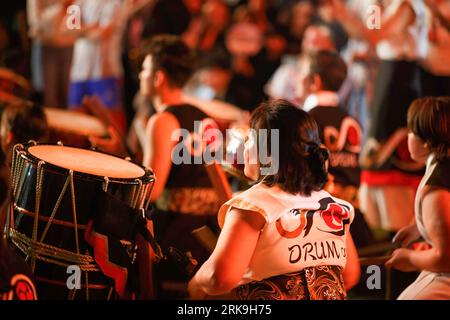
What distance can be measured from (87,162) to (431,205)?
4.52ft

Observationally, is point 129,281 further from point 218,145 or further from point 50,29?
point 50,29

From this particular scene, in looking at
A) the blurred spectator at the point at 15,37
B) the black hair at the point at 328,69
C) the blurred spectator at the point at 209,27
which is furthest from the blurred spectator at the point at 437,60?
the blurred spectator at the point at 15,37

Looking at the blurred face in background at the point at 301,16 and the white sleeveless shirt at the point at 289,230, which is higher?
the blurred face in background at the point at 301,16

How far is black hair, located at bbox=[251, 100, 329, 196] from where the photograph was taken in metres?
3.06

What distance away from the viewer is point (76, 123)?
17.7ft

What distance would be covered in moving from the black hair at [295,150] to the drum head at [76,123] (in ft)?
7.27

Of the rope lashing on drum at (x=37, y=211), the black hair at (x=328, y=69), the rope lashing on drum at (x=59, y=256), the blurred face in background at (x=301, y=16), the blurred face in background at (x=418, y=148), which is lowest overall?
the rope lashing on drum at (x=59, y=256)

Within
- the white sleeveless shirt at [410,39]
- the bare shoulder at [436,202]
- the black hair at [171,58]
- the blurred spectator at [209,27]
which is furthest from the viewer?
the blurred spectator at [209,27]

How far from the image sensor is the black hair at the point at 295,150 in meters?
3.06

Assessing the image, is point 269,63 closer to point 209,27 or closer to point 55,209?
point 209,27

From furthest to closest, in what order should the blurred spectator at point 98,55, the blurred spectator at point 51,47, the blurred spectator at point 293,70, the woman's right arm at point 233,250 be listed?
the blurred spectator at point 293,70 < the blurred spectator at point 98,55 < the blurred spectator at point 51,47 < the woman's right arm at point 233,250

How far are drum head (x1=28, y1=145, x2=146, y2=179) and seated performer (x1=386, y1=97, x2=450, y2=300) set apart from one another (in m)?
1.12

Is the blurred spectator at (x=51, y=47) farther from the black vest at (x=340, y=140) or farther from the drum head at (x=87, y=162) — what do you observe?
the drum head at (x=87, y=162)
